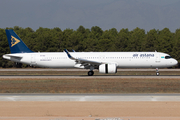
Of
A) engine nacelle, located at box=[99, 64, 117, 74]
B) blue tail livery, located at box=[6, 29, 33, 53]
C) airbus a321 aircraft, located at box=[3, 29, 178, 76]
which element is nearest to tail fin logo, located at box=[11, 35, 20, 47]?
blue tail livery, located at box=[6, 29, 33, 53]

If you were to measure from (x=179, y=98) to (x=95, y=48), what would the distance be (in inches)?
2881

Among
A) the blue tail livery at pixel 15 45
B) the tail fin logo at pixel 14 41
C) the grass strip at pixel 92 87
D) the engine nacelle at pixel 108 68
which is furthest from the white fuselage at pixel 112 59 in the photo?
the grass strip at pixel 92 87

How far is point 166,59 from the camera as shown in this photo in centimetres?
4400

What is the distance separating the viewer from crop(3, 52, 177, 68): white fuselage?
4388 cm

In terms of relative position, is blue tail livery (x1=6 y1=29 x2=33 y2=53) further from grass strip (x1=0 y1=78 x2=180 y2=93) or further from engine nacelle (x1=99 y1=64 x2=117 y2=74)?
grass strip (x1=0 y1=78 x2=180 y2=93)

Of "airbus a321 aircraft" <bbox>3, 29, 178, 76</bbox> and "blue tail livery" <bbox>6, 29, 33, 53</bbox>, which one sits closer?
"airbus a321 aircraft" <bbox>3, 29, 178, 76</bbox>

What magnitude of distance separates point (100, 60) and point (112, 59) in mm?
2044

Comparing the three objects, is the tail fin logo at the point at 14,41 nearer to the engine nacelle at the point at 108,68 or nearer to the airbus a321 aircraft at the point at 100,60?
the airbus a321 aircraft at the point at 100,60

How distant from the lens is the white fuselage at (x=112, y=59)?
43.9 metres

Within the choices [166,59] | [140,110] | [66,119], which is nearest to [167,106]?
[140,110]

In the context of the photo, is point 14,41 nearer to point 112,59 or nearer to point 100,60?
point 100,60

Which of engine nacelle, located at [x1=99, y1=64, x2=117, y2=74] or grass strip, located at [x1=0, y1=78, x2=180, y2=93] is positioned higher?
engine nacelle, located at [x1=99, y1=64, x2=117, y2=74]

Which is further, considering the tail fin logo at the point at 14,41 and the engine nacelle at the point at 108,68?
the tail fin logo at the point at 14,41

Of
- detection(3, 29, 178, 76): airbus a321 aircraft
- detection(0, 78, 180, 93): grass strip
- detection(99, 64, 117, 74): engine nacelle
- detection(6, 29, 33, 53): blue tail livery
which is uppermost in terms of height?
detection(6, 29, 33, 53): blue tail livery
